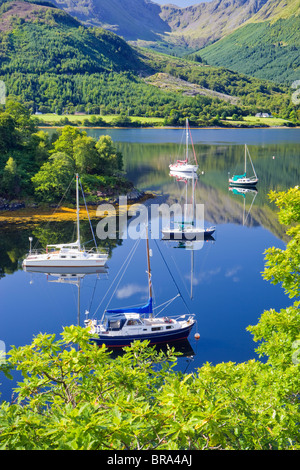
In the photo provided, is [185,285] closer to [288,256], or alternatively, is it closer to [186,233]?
[186,233]

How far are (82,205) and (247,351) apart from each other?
38.0 meters

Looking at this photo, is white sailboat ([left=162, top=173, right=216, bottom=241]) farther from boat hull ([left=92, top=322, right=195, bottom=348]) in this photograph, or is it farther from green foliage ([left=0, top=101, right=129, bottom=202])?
boat hull ([left=92, top=322, right=195, bottom=348])

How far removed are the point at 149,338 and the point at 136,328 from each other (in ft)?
3.02

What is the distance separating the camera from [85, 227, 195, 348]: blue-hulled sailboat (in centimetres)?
2580

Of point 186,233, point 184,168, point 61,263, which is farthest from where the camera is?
point 184,168

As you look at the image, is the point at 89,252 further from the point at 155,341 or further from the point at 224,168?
the point at 224,168

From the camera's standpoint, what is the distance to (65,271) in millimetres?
39000

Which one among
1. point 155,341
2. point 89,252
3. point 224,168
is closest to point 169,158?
point 224,168

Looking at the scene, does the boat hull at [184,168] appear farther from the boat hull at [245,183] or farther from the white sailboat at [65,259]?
the white sailboat at [65,259]

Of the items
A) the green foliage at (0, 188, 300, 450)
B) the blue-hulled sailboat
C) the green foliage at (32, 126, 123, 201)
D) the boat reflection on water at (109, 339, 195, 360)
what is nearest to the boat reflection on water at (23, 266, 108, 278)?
the blue-hulled sailboat

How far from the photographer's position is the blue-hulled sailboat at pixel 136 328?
25797 mm

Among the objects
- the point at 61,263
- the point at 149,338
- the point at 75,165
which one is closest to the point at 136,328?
the point at 149,338

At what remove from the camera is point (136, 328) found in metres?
26.0

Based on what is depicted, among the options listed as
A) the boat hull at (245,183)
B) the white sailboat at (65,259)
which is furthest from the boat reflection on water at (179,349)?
the boat hull at (245,183)
